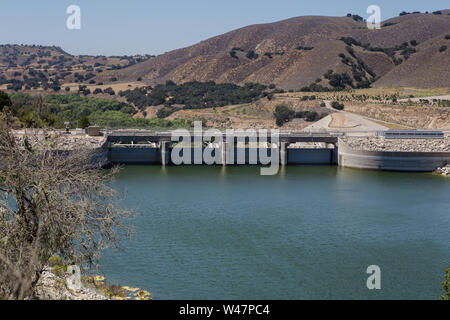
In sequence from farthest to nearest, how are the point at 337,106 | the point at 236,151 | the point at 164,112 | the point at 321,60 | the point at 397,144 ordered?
the point at 321,60
the point at 164,112
the point at 337,106
the point at 236,151
the point at 397,144

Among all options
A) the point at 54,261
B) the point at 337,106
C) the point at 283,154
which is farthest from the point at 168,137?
the point at 54,261

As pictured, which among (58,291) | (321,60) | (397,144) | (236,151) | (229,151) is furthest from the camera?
(321,60)

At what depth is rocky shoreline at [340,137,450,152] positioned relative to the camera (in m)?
62.4

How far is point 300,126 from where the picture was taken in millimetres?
94062

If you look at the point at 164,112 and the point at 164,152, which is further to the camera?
the point at 164,112

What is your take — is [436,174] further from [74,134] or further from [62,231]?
[62,231]

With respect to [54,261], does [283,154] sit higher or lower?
higher

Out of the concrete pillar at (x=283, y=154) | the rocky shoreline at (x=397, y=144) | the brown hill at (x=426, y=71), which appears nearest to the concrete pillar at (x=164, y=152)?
the concrete pillar at (x=283, y=154)

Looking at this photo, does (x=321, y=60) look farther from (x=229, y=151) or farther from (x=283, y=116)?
(x=229, y=151)

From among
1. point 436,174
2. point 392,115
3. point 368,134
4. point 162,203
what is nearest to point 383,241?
point 162,203

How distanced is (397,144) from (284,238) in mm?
36737

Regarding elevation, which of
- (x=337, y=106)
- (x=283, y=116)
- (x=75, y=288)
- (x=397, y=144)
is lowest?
(x=75, y=288)

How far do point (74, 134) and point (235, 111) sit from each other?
4392 centimetres

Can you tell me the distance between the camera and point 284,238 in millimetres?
31625
